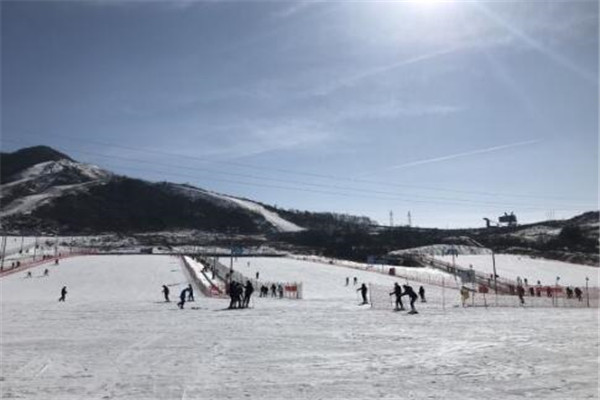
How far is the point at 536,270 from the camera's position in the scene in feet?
280

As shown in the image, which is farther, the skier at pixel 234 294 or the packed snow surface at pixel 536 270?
the packed snow surface at pixel 536 270

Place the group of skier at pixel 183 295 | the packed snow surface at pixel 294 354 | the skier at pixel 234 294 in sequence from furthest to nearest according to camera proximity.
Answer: the group of skier at pixel 183 295, the skier at pixel 234 294, the packed snow surface at pixel 294 354

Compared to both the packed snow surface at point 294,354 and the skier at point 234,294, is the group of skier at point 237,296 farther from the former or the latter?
the packed snow surface at point 294,354

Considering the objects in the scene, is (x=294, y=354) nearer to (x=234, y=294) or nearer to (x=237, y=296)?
(x=234, y=294)

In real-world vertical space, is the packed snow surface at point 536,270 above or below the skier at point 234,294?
above

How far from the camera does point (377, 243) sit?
16175cm

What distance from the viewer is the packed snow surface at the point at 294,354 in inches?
425

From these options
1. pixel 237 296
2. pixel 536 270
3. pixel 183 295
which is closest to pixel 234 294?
pixel 237 296

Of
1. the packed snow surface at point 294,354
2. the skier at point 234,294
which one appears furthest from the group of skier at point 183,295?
the skier at point 234,294

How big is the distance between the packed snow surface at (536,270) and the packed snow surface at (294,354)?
52365 millimetres

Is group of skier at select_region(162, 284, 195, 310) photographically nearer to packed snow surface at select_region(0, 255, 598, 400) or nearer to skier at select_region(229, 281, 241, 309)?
packed snow surface at select_region(0, 255, 598, 400)

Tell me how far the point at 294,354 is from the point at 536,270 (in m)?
79.2

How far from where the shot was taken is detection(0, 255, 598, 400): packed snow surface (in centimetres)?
1080

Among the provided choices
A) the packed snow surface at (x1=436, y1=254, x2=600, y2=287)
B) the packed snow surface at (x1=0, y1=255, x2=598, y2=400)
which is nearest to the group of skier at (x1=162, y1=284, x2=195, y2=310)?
the packed snow surface at (x1=0, y1=255, x2=598, y2=400)
